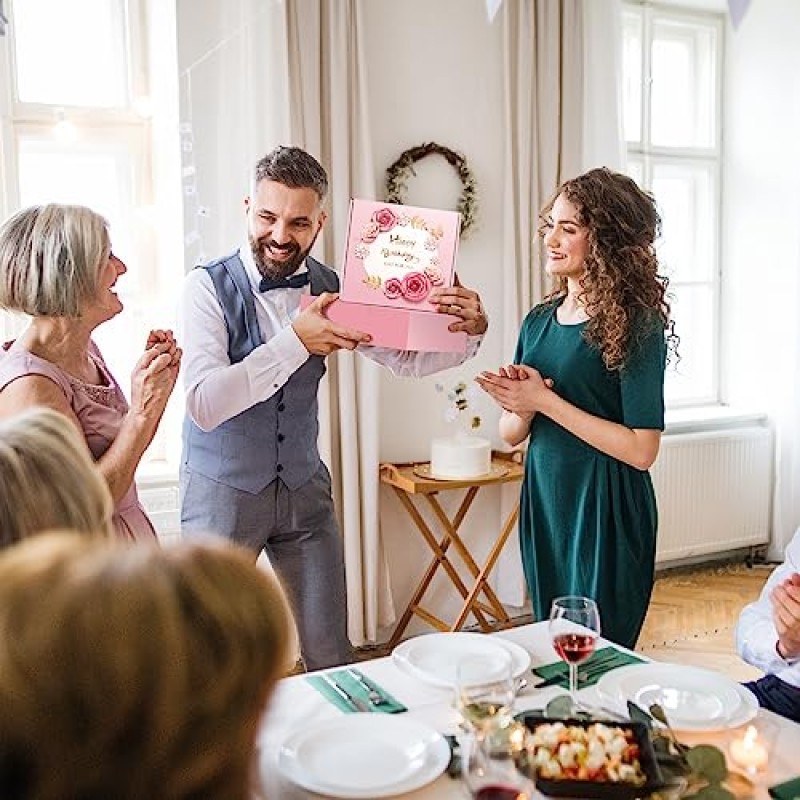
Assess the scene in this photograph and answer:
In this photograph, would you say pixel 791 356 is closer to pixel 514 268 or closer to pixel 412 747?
pixel 514 268

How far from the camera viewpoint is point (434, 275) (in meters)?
2.49

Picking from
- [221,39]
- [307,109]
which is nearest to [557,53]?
[307,109]

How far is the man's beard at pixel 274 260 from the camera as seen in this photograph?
2.46 meters

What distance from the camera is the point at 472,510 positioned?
4.07 m

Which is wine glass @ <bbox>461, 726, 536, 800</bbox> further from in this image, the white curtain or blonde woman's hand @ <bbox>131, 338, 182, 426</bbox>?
the white curtain

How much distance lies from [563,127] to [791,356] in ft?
5.21

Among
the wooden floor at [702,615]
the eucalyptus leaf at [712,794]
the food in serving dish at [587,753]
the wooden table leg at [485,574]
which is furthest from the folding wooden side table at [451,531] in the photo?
the eucalyptus leaf at [712,794]

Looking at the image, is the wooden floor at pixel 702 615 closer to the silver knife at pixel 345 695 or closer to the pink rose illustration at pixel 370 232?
the pink rose illustration at pixel 370 232

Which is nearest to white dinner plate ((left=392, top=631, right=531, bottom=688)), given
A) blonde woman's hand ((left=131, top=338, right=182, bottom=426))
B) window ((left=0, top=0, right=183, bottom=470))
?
blonde woman's hand ((left=131, top=338, right=182, bottom=426))

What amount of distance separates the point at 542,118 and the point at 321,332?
1.99 metres

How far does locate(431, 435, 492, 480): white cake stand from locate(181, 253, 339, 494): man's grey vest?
45.1 inches

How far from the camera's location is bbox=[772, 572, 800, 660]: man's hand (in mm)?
1825

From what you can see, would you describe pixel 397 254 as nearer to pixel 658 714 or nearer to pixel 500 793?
pixel 658 714

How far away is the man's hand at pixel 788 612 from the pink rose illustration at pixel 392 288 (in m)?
1.09
